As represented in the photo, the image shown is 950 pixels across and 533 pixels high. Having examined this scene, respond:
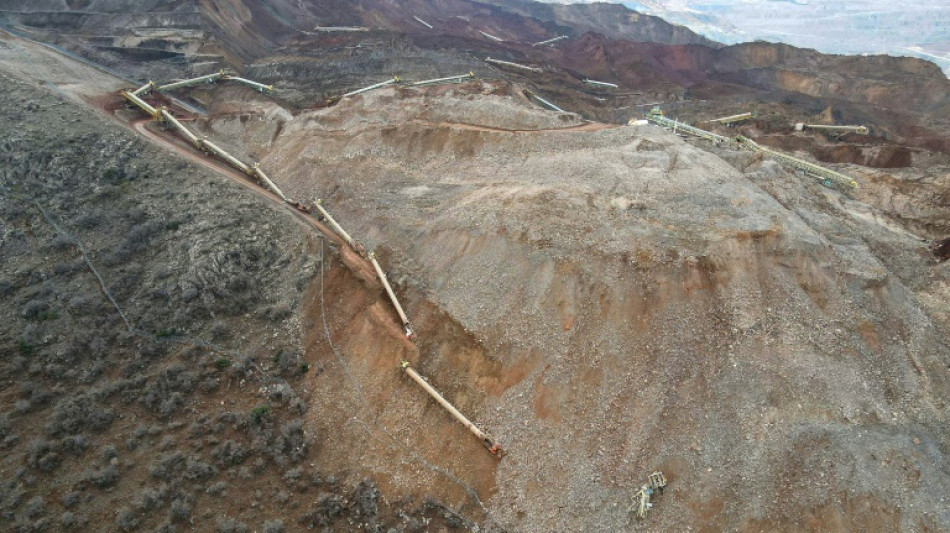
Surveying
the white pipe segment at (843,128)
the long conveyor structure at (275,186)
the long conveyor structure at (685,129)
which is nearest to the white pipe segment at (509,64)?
the long conveyor structure at (275,186)

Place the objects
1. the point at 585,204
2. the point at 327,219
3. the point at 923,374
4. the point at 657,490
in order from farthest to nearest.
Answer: the point at 327,219, the point at 585,204, the point at 923,374, the point at 657,490

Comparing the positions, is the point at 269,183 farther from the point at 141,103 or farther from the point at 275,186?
the point at 141,103

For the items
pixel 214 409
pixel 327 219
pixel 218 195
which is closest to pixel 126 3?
pixel 218 195

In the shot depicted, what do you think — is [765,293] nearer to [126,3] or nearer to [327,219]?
[327,219]

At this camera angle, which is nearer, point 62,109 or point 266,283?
point 266,283

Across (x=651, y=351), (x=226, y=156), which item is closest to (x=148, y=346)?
(x=226, y=156)

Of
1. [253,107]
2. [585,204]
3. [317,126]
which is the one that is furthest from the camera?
[253,107]

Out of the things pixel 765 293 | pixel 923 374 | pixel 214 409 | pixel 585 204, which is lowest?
pixel 214 409
